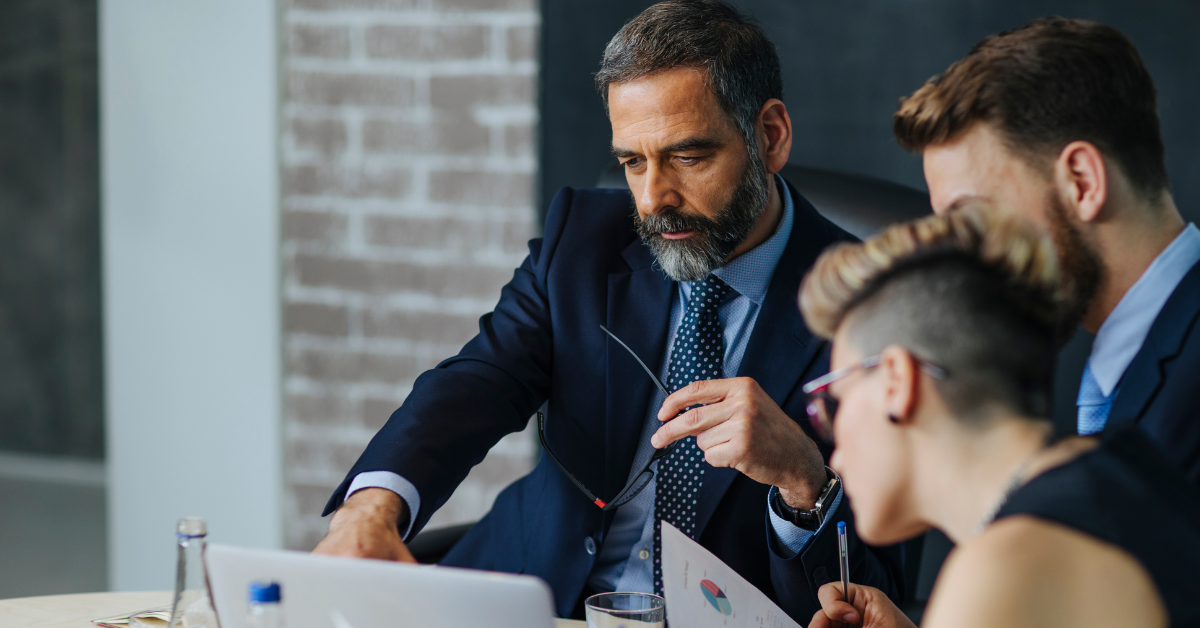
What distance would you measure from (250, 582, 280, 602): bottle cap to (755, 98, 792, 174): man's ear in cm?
103

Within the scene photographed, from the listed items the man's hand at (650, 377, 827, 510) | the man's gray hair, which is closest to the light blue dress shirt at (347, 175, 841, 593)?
the man's gray hair

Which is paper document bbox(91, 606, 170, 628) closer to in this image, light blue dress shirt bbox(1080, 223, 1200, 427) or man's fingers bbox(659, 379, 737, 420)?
man's fingers bbox(659, 379, 737, 420)

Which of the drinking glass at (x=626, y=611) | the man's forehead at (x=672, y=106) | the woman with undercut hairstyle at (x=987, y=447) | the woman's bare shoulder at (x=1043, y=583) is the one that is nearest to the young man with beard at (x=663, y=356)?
the man's forehead at (x=672, y=106)

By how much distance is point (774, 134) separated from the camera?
5.21 feet

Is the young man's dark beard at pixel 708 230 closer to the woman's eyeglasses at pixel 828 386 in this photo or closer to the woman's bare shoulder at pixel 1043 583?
the woman's eyeglasses at pixel 828 386

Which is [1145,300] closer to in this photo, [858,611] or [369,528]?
[858,611]

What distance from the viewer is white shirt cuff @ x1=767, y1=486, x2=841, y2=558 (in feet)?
4.42

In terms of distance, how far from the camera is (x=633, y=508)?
1.53 metres

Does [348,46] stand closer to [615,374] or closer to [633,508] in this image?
[615,374]

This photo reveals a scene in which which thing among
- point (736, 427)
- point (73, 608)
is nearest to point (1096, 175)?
point (736, 427)

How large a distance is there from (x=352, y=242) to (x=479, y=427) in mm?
1083

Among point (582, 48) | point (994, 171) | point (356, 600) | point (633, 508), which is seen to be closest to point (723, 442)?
point (633, 508)

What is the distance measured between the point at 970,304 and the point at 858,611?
53 centimetres

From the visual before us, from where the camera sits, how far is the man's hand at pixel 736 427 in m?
1.23
